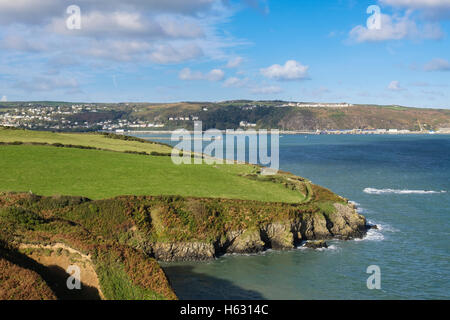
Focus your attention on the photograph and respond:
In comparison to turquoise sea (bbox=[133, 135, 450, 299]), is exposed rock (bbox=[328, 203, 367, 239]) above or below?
above

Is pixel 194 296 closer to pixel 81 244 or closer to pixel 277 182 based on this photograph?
pixel 81 244

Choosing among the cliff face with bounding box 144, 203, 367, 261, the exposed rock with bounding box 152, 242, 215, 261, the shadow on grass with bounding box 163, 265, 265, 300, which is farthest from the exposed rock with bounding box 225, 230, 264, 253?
the shadow on grass with bounding box 163, 265, 265, 300

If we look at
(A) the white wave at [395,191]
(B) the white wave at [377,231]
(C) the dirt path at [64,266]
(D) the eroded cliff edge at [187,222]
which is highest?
(C) the dirt path at [64,266]

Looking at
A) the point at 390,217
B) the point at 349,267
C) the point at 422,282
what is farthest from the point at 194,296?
the point at 390,217

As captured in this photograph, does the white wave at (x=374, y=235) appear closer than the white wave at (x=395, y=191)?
Yes

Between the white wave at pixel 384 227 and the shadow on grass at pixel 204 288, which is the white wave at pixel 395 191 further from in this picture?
the shadow on grass at pixel 204 288

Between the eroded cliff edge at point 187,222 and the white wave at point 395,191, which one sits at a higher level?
the eroded cliff edge at point 187,222

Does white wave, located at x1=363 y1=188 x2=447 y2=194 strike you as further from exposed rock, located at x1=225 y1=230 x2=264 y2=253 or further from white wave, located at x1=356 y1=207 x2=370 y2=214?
exposed rock, located at x1=225 y1=230 x2=264 y2=253

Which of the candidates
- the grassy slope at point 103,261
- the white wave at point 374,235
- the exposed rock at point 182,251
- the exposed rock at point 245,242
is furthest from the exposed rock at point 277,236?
the grassy slope at point 103,261
